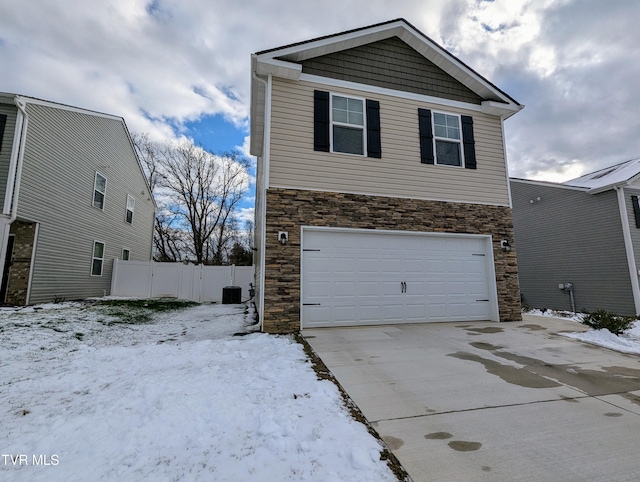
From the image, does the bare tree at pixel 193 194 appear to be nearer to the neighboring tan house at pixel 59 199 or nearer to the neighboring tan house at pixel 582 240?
the neighboring tan house at pixel 59 199

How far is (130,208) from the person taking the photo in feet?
49.9

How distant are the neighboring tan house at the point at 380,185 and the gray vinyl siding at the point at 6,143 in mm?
6937

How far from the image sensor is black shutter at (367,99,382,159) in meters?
7.38

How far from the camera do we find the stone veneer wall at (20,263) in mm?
9000

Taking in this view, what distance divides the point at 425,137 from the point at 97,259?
1295 cm

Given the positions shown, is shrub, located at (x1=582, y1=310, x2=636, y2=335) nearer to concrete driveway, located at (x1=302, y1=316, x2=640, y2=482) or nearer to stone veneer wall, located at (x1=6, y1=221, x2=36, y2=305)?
concrete driveway, located at (x1=302, y1=316, x2=640, y2=482)

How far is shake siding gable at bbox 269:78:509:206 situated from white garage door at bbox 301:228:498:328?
109 centimetres

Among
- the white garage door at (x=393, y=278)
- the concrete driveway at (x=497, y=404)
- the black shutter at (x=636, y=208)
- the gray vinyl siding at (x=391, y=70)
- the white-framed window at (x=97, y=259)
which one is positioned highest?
the gray vinyl siding at (x=391, y=70)

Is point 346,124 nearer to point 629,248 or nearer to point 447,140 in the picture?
point 447,140

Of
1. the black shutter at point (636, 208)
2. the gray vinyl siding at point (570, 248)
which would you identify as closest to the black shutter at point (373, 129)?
the gray vinyl siding at point (570, 248)

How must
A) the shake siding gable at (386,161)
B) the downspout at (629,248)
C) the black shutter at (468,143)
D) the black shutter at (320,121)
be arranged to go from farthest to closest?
the downspout at (629,248) < the black shutter at (468,143) < the black shutter at (320,121) < the shake siding gable at (386,161)

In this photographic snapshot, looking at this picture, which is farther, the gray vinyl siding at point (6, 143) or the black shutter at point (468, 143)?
the gray vinyl siding at point (6, 143)

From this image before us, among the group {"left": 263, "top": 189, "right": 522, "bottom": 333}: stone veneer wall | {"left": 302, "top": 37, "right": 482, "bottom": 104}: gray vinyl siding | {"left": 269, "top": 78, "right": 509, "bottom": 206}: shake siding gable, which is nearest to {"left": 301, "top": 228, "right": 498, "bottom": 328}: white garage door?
{"left": 263, "top": 189, "right": 522, "bottom": 333}: stone veneer wall

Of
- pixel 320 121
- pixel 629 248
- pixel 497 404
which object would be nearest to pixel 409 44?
pixel 320 121
